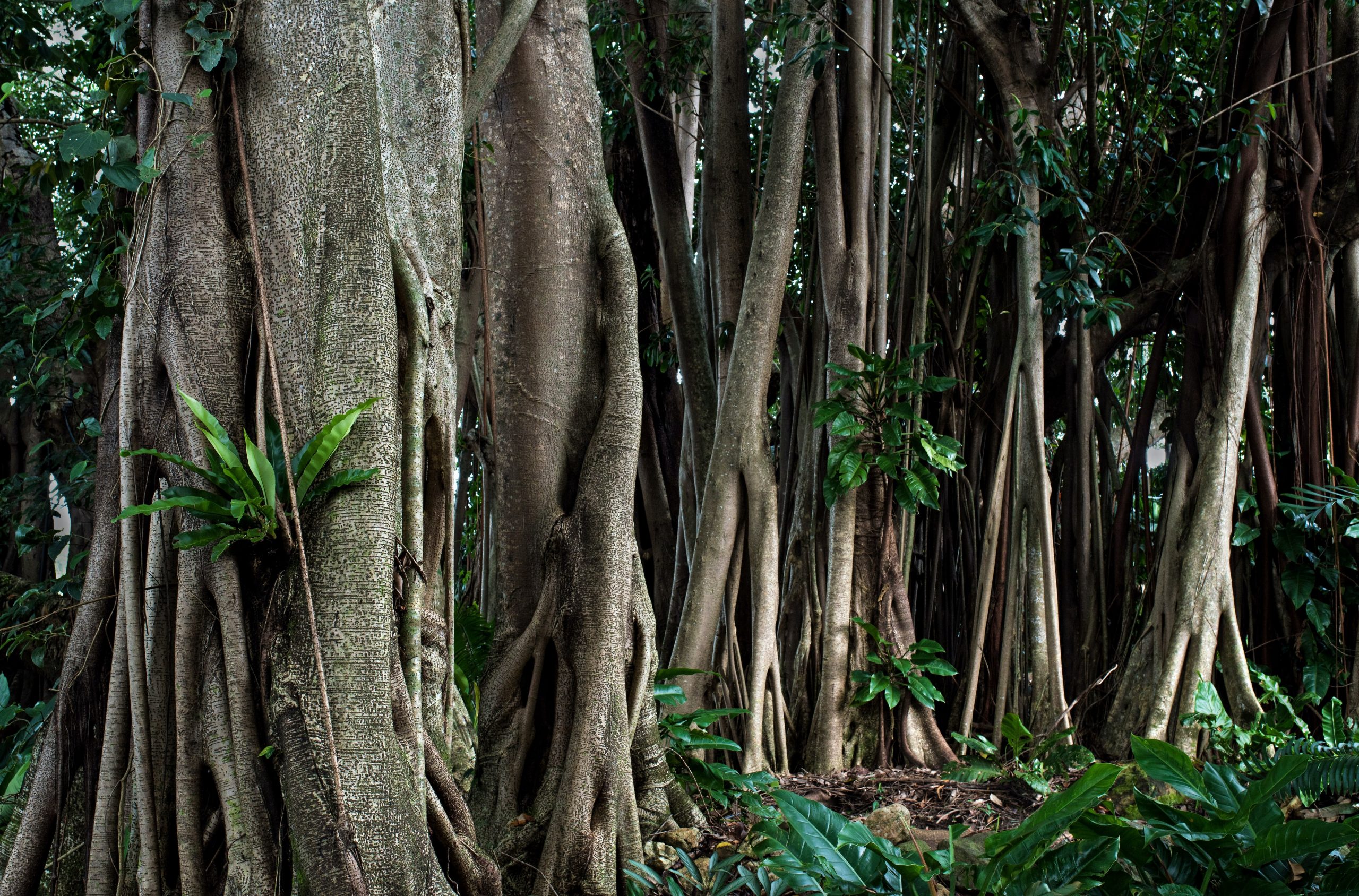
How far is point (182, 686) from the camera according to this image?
6.98 feet

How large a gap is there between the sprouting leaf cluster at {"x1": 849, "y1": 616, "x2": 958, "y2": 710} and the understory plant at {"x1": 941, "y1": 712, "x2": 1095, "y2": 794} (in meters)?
0.26

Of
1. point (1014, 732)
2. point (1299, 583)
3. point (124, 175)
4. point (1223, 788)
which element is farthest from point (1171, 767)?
point (124, 175)

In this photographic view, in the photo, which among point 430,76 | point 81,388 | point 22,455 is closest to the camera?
point 430,76

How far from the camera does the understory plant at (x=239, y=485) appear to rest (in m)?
2.03

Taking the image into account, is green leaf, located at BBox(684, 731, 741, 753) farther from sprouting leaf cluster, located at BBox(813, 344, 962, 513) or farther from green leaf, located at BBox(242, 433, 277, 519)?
green leaf, located at BBox(242, 433, 277, 519)

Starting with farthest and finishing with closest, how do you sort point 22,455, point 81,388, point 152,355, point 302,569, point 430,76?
point 22,455
point 81,388
point 430,76
point 152,355
point 302,569

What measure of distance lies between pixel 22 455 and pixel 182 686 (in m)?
5.19

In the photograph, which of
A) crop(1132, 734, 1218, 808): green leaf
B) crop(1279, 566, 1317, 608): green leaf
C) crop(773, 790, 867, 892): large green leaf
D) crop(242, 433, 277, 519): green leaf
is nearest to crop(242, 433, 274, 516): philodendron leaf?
crop(242, 433, 277, 519): green leaf

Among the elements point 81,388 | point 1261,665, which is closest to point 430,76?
point 81,388

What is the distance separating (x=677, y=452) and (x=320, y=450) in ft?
13.2

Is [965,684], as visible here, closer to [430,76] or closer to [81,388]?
[430,76]

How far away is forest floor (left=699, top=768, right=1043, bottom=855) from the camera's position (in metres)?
3.41

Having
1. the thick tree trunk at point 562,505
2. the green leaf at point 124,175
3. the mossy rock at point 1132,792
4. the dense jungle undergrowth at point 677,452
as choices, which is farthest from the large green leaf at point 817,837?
the green leaf at point 124,175

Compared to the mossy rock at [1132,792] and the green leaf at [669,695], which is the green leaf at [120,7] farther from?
the mossy rock at [1132,792]
